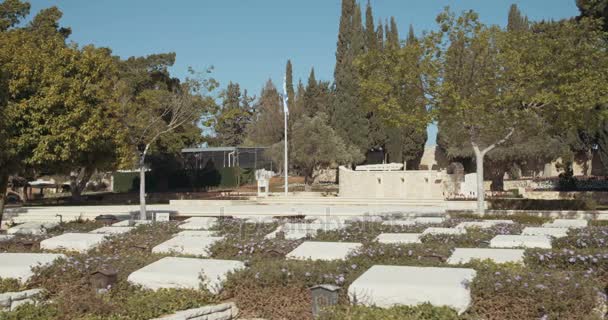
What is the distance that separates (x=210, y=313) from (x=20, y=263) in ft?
13.6

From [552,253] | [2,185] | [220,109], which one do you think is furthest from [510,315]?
[220,109]

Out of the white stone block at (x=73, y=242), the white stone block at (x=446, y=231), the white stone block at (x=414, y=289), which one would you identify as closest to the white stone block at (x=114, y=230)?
the white stone block at (x=73, y=242)

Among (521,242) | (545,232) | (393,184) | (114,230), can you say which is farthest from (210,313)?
(393,184)

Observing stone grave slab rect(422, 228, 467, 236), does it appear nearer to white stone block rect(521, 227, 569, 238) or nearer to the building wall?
white stone block rect(521, 227, 569, 238)

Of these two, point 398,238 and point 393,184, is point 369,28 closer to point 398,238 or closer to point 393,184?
point 393,184

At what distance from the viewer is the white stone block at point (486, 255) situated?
31.1 feet

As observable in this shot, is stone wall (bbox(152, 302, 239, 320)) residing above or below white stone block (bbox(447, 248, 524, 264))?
below

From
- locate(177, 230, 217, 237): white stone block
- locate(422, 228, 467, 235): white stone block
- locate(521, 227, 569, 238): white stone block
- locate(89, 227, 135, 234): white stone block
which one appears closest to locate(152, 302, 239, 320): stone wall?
locate(422, 228, 467, 235): white stone block

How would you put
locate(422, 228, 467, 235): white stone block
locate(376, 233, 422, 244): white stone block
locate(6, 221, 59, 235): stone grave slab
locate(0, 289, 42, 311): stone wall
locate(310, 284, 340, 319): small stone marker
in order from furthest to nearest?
locate(6, 221, 59, 235): stone grave slab
locate(422, 228, 467, 235): white stone block
locate(376, 233, 422, 244): white stone block
locate(0, 289, 42, 311): stone wall
locate(310, 284, 340, 319): small stone marker

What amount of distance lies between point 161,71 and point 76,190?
9.39 metres

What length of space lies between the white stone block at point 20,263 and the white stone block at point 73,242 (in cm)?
181

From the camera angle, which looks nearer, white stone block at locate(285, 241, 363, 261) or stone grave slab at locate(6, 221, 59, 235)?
white stone block at locate(285, 241, 363, 261)

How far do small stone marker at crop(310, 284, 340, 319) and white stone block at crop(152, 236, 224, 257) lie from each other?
441 cm

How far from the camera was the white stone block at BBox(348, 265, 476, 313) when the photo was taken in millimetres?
7230
